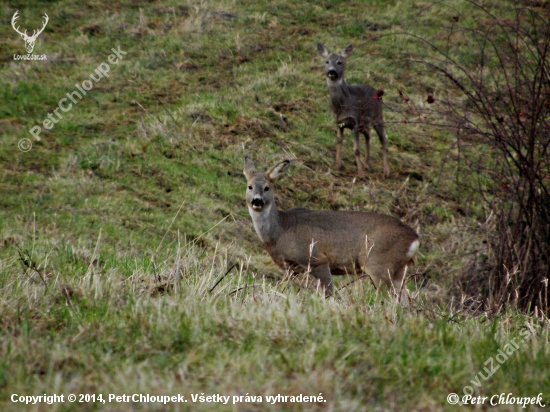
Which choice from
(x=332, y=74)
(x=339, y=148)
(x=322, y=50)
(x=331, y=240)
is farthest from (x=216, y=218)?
(x=322, y=50)

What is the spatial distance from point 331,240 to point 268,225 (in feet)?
2.42

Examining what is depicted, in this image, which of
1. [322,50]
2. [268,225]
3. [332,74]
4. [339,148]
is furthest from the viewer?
[322,50]

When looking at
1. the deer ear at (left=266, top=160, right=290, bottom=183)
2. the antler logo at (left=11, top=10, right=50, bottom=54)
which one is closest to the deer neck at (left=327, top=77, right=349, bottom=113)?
the deer ear at (left=266, top=160, right=290, bottom=183)

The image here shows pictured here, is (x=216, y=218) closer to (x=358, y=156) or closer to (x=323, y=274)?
(x=323, y=274)

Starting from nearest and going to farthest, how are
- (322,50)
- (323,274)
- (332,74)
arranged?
(323,274)
(332,74)
(322,50)

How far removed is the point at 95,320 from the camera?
3.65m

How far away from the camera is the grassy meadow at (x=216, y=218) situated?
3184 millimetres

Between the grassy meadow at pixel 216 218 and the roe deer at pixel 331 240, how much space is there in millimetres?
286

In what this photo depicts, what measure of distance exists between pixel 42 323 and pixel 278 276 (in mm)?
5304

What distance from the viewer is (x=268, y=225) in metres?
7.76

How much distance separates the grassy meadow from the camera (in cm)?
318

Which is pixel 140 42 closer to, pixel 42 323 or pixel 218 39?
pixel 218 39

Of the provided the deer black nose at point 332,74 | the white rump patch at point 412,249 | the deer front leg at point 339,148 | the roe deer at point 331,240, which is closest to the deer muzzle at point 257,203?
the roe deer at point 331,240

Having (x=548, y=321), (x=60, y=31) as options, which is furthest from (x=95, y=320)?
(x=60, y=31)
